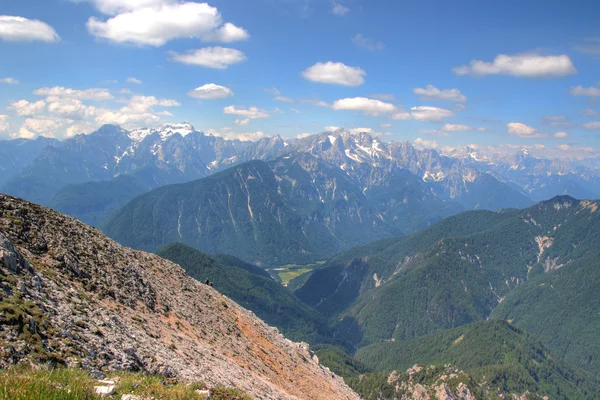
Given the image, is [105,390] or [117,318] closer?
[105,390]

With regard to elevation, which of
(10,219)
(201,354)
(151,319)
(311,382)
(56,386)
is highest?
(10,219)

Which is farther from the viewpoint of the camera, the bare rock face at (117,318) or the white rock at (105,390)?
the bare rock face at (117,318)

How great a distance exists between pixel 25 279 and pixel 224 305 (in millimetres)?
42762

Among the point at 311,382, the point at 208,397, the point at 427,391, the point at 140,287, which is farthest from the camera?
the point at 427,391

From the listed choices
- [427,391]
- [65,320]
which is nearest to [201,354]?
[65,320]

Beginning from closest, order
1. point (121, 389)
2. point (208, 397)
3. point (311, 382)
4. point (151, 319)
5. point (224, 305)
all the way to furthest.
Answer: point (121, 389) → point (208, 397) → point (151, 319) → point (311, 382) → point (224, 305)

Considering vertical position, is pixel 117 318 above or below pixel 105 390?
below

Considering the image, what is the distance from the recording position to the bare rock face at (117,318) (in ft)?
85.6

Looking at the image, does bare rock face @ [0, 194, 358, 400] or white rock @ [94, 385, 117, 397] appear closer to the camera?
white rock @ [94, 385, 117, 397]

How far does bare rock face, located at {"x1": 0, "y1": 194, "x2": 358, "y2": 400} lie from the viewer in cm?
2608

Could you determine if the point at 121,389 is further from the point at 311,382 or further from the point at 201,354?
the point at 311,382

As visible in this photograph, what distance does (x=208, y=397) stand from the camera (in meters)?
22.5

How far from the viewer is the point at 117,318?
36.3 metres

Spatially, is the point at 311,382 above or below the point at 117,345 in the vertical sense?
below
